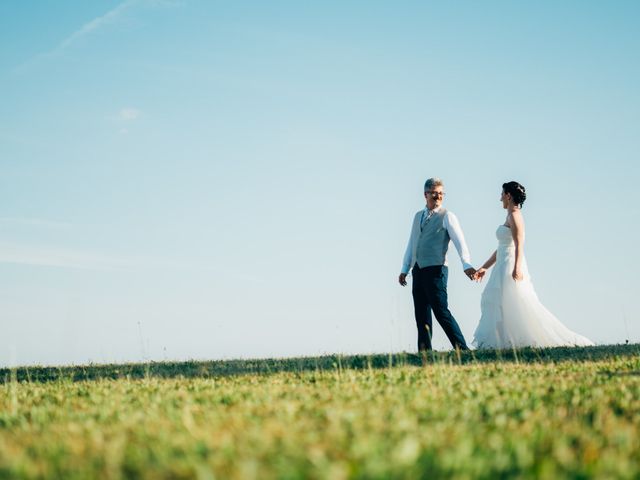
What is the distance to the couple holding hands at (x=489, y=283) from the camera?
43.6ft

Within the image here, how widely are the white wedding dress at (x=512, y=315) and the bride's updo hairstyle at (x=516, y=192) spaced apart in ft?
1.95

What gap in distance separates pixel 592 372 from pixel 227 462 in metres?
6.43

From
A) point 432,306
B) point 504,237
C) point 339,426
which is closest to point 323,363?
point 432,306

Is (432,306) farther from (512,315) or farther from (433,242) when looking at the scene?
(512,315)

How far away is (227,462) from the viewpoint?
146 inches

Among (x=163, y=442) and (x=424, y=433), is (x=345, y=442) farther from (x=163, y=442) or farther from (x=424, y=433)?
(x=163, y=442)

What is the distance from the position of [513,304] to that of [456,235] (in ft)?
6.46

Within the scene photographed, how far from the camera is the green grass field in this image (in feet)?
12.2

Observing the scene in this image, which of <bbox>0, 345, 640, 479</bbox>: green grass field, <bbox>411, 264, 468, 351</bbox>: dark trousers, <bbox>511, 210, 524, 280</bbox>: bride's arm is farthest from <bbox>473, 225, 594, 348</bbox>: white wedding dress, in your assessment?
<bbox>0, 345, 640, 479</bbox>: green grass field

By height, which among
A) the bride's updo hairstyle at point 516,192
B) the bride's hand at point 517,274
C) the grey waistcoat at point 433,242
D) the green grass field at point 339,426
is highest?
the bride's updo hairstyle at point 516,192

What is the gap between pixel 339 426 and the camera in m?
4.80

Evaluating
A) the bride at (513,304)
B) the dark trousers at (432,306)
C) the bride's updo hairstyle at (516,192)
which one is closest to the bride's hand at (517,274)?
the bride at (513,304)

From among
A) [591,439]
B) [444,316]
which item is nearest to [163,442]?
[591,439]

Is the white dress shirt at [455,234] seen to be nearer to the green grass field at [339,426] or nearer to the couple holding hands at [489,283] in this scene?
the couple holding hands at [489,283]
